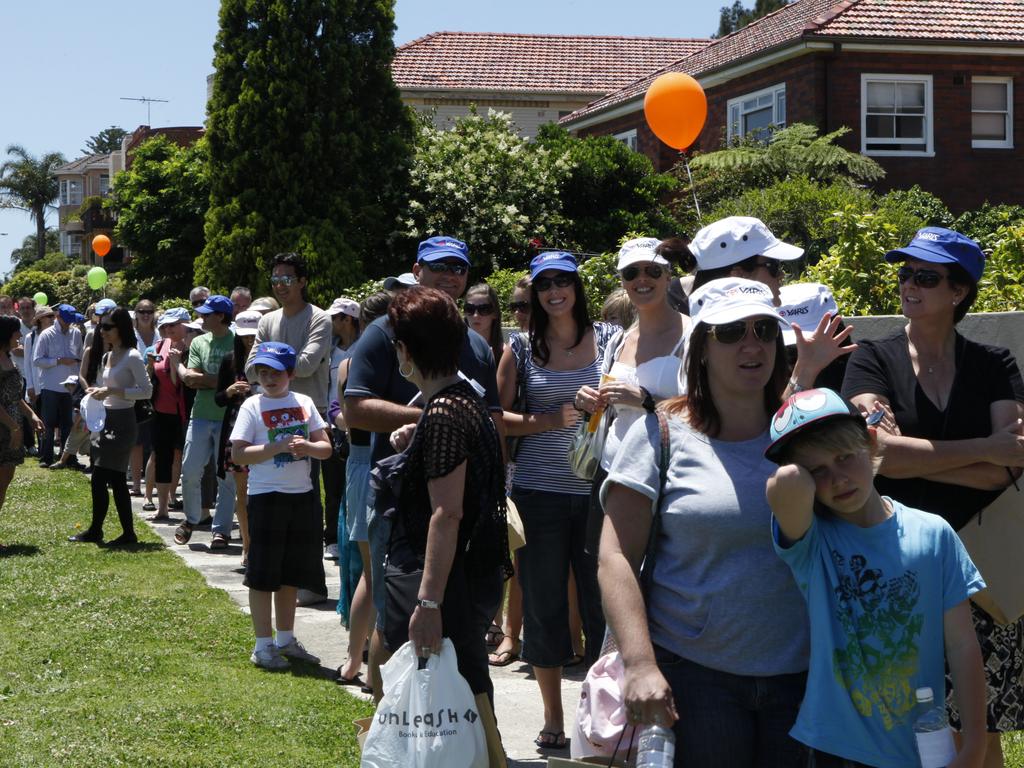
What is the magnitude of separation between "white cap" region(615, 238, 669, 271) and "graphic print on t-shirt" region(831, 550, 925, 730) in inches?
89.0

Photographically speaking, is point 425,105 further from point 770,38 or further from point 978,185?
point 978,185

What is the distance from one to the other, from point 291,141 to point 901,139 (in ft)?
41.8

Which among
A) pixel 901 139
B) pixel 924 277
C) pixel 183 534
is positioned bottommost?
pixel 183 534

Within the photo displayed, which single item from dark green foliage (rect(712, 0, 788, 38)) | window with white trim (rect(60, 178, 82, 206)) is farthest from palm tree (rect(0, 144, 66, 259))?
dark green foliage (rect(712, 0, 788, 38))

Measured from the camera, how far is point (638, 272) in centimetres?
510

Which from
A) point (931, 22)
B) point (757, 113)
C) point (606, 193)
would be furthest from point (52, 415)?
point (931, 22)

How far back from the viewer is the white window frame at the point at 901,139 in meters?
26.3

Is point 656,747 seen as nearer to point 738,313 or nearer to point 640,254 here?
point 738,313

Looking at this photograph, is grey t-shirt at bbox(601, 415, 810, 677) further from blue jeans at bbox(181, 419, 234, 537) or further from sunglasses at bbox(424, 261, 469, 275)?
blue jeans at bbox(181, 419, 234, 537)

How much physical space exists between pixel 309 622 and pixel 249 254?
19.7 metres

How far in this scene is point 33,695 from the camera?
6566 millimetres

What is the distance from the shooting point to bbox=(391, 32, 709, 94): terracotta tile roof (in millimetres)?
42062

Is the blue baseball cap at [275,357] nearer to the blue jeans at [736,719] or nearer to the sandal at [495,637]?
the sandal at [495,637]

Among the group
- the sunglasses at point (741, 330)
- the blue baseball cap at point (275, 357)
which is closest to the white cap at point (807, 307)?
the sunglasses at point (741, 330)
